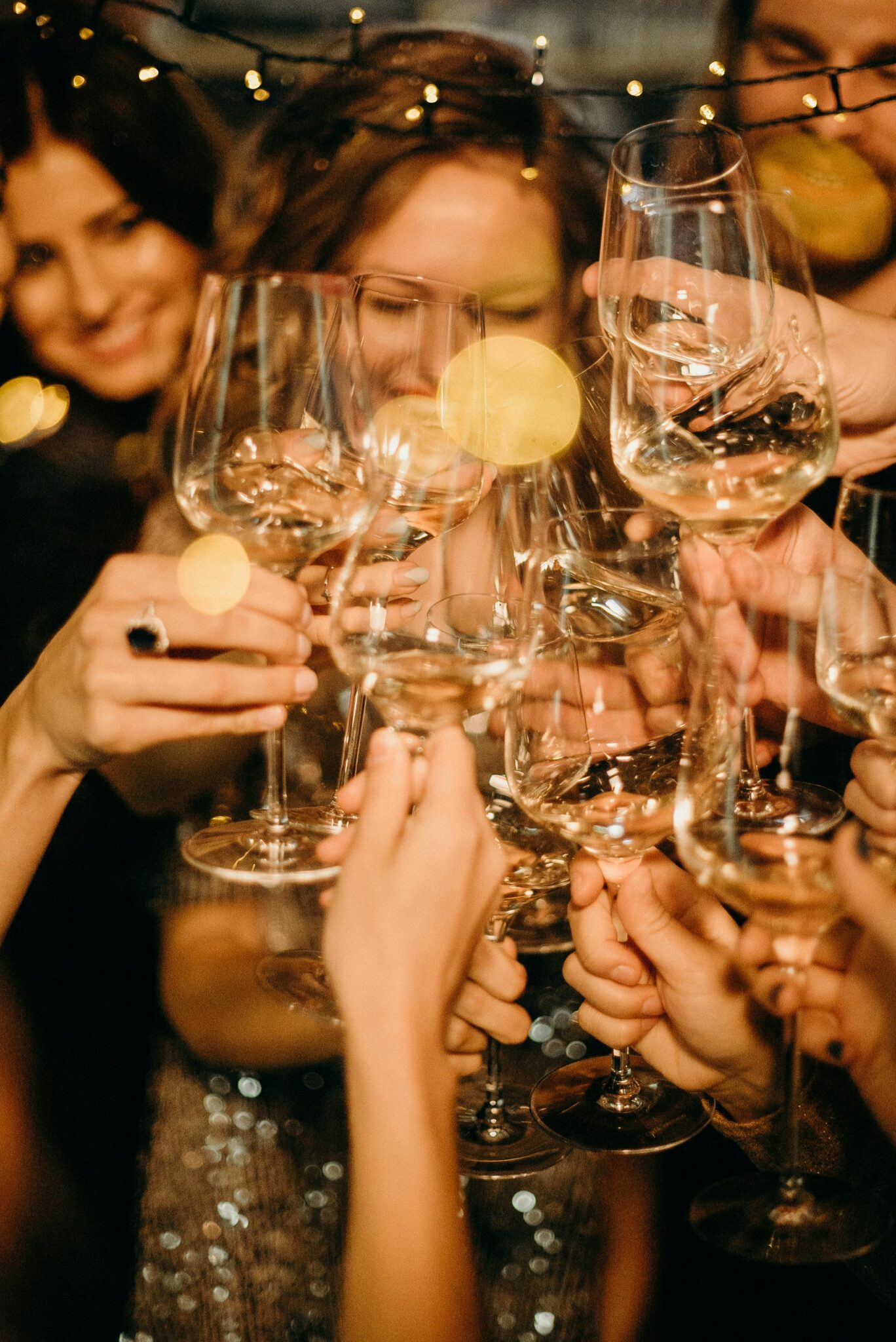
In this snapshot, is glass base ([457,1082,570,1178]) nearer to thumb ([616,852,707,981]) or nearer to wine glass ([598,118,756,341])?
thumb ([616,852,707,981])

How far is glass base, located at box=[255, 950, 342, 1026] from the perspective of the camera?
2.97ft

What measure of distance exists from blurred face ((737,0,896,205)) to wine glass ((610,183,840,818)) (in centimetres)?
100

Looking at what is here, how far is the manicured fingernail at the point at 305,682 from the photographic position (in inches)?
34.1

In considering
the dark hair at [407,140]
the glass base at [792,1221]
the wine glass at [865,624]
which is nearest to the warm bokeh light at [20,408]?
the dark hair at [407,140]

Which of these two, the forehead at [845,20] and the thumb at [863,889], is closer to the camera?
the thumb at [863,889]

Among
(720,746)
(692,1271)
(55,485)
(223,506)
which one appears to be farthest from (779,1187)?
(55,485)

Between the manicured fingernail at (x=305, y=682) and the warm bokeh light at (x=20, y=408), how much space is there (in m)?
1.44

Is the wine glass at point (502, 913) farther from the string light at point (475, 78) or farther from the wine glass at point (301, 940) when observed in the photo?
the string light at point (475, 78)

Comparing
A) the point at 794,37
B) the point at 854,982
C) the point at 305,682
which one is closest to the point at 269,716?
the point at 305,682

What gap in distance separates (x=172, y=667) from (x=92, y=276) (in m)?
1.20

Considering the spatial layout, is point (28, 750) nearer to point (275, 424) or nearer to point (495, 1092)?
point (275, 424)

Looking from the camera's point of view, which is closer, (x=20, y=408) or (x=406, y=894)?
(x=406, y=894)

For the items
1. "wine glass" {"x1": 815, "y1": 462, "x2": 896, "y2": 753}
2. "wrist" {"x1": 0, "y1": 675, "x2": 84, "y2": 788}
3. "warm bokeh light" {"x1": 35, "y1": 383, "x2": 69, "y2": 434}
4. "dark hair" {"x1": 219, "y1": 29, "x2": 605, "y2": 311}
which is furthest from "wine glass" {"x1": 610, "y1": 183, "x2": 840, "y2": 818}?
"warm bokeh light" {"x1": 35, "y1": 383, "x2": 69, "y2": 434}

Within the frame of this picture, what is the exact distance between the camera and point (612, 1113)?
2.75ft
